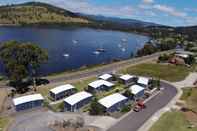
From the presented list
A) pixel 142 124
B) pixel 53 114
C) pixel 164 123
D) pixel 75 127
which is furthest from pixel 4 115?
pixel 164 123

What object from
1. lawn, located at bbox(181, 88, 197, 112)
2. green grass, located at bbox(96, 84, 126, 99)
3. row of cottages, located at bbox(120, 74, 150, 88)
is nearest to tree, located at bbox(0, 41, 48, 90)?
green grass, located at bbox(96, 84, 126, 99)

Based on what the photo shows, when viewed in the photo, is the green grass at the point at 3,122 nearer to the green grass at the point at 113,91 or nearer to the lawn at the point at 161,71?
the green grass at the point at 113,91

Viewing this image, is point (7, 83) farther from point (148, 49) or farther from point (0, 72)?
point (148, 49)

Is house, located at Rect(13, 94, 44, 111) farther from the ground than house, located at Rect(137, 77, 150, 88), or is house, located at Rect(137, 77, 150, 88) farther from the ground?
house, located at Rect(137, 77, 150, 88)

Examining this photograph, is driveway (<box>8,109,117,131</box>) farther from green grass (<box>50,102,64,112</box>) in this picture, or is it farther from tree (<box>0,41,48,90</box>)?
tree (<box>0,41,48,90</box>)

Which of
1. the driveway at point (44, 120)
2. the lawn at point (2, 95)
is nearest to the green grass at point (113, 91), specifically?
the driveway at point (44, 120)

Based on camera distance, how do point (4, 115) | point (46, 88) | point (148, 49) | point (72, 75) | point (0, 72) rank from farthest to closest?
point (148, 49) < point (0, 72) < point (72, 75) < point (46, 88) < point (4, 115)

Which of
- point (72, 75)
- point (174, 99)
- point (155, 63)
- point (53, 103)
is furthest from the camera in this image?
point (155, 63)
